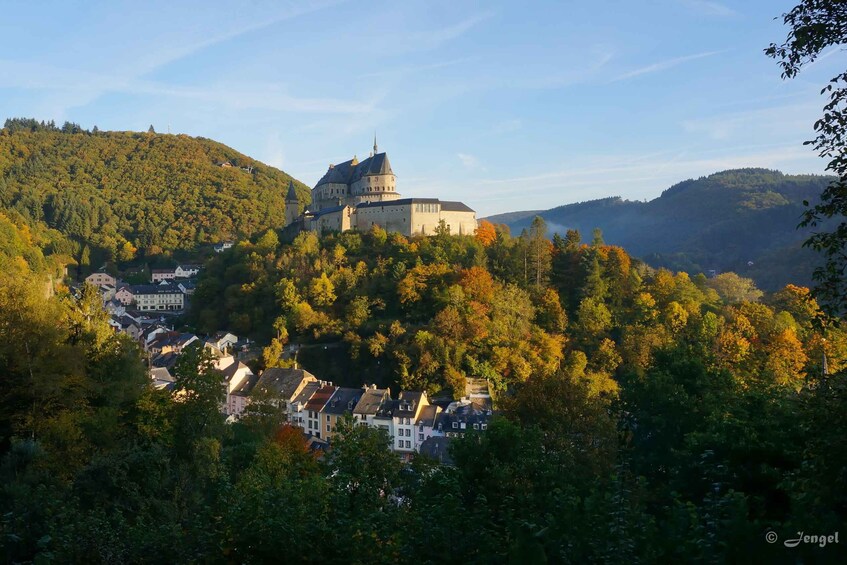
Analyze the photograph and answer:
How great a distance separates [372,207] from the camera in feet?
179

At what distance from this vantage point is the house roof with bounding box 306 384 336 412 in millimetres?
35816

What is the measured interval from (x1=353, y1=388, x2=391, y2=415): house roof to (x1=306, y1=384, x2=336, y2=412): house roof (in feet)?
8.10

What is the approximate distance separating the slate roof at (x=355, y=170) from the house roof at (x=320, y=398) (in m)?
26.8

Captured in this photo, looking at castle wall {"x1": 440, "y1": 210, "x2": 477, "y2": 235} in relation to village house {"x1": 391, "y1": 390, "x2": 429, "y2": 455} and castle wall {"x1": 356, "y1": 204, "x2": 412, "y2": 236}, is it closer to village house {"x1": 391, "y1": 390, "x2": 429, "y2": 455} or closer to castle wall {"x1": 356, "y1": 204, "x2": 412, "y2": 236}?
castle wall {"x1": 356, "y1": 204, "x2": 412, "y2": 236}

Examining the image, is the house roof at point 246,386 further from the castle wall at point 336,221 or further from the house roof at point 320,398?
the castle wall at point 336,221

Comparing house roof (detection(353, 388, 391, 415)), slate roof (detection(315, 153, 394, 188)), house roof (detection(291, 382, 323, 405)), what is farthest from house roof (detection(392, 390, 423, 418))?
slate roof (detection(315, 153, 394, 188))

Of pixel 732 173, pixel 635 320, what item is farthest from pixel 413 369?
pixel 732 173

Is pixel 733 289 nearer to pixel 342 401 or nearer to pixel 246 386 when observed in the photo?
pixel 342 401

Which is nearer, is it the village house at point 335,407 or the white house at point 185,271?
the village house at point 335,407

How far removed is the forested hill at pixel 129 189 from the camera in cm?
9506

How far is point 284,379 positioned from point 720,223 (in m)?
103

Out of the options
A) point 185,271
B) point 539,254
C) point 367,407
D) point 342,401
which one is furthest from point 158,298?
point 367,407

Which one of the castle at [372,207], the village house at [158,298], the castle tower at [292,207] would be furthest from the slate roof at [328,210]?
the village house at [158,298]

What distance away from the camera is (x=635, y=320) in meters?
45.4
